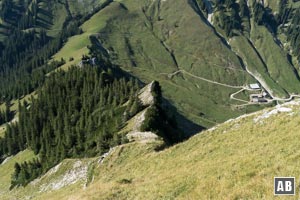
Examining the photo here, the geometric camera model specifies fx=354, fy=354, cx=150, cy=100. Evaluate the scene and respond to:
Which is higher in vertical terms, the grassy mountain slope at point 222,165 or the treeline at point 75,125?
the grassy mountain slope at point 222,165

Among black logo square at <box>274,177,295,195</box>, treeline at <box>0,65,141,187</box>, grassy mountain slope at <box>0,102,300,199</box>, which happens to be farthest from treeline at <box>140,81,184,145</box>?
black logo square at <box>274,177,295,195</box>

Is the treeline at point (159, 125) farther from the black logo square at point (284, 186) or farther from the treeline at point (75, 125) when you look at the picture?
the black logo square at point (284, 186)

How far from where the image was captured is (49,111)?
196 metres

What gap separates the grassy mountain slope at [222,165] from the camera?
858 inches

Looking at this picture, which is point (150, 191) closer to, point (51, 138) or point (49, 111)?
point (51, 138)

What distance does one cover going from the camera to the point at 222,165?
89.8 ft

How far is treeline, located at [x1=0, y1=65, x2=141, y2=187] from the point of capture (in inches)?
4574

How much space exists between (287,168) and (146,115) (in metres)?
75.2

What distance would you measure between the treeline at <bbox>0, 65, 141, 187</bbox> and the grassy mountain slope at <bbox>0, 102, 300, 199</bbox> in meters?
40.9

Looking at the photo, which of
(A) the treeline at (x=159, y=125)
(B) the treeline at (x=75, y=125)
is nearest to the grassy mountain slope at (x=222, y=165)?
(A) the treeline at (x=159, y=125)

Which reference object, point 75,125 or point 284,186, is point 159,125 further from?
point 75,125

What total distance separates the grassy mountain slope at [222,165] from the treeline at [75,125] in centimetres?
4092

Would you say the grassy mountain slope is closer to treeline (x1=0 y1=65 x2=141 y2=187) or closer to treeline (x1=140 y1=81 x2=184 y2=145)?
treeline (x1=140 y1=81 x2=184 y2=145)

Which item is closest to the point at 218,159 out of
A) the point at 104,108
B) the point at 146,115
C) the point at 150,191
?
the point at 150,191
